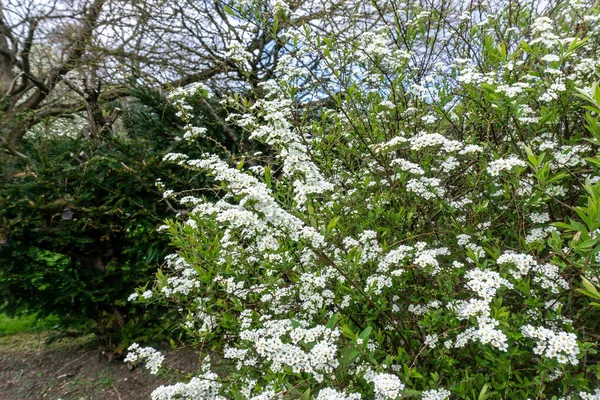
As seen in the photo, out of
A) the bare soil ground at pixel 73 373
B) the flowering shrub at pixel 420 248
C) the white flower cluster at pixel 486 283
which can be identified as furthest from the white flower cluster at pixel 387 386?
the bare soil ground at pixel 73 373

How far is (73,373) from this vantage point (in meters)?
3.73

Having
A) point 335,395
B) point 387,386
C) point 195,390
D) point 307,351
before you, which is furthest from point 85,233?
point 387,386

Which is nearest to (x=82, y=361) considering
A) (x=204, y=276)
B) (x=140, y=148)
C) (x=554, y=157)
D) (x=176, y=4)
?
(x=140, y=148)

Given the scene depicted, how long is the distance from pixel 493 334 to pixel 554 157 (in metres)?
1.05

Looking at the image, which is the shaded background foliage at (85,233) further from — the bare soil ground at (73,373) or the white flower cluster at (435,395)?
the white flower cluster at (435,395)

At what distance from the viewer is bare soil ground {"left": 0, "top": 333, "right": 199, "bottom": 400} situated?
342cm

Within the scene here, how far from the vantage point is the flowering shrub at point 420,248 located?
1477mm

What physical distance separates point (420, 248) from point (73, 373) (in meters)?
3.80

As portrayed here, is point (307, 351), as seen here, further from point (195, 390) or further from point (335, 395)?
point (195, 390)

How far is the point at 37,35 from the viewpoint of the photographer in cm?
701

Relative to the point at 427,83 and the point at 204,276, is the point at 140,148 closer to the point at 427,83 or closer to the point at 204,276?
the point at 204,276

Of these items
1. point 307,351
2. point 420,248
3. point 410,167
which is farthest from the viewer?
point 410,167

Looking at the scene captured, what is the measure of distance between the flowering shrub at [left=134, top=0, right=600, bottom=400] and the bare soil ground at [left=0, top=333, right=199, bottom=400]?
1.63 metres

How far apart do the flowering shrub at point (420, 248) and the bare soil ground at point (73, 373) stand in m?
1.63
